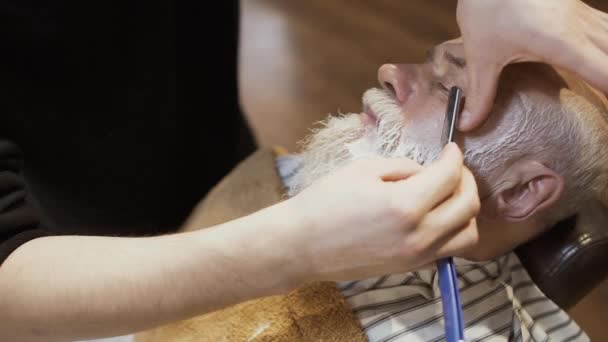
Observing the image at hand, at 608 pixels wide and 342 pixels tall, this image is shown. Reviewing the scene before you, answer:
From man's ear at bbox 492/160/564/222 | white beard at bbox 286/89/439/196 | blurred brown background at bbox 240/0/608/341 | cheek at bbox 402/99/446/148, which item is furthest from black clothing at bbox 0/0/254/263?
blurred brown background at bbox 240/0/608/341

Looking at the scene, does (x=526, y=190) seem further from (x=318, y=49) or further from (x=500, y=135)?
(x=318, y=49)

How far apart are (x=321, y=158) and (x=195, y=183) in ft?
1.67

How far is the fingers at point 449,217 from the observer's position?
72 cm

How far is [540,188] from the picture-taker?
1039 millimetres

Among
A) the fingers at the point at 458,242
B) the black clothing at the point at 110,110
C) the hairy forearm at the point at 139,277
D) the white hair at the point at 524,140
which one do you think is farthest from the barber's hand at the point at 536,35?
the black clothing at the point at 110,110

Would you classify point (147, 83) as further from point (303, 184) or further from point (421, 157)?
point (421, 157)

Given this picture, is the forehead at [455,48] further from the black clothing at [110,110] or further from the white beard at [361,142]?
the black clothing at [110,110]

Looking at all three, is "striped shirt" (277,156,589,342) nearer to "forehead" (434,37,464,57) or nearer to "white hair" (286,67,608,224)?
"white hair" (286,67,608,224)

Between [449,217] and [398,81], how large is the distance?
0.42 meters

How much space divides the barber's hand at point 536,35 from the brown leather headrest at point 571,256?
17.4 inches

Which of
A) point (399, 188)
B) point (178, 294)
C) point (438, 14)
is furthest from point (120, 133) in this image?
point (438, 14)

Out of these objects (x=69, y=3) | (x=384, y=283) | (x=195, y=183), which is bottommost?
(x=384, y=283)

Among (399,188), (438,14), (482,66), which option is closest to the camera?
(399,188)

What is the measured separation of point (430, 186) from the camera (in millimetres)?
717
